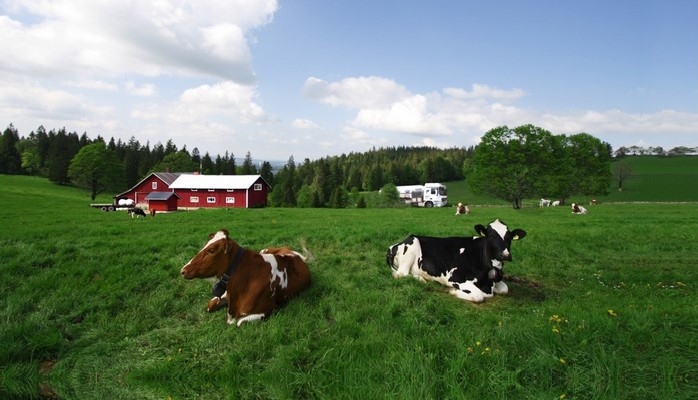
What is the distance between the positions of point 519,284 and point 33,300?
→ 9.12 m

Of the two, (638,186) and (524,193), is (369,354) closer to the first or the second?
(524,193)

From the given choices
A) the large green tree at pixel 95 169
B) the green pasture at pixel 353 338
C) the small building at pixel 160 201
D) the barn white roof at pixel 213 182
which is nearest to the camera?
the green pasture at pixel 353 338

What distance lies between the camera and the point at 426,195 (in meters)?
62.0

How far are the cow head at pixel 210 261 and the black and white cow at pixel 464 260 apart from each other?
3616 mm

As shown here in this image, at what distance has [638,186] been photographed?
76.4 m

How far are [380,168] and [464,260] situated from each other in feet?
406

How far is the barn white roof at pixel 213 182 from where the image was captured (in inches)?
2208

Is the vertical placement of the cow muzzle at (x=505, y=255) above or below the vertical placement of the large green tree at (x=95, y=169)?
below

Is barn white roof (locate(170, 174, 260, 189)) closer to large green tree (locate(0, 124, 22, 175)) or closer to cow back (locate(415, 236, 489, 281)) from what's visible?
cow back (locate(415, 236, 489, 281))

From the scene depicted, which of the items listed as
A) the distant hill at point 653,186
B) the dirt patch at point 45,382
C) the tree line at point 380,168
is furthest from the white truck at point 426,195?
the dirt patch at point 45,382

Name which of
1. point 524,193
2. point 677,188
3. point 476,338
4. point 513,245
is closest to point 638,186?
point 677,188

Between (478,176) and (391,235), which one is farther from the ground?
(478,176)

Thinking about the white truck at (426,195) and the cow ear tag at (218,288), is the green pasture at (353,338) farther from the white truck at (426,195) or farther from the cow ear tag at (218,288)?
the white truck at (426,195)

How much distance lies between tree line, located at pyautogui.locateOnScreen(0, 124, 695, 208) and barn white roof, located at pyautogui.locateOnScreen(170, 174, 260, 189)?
22.2m
